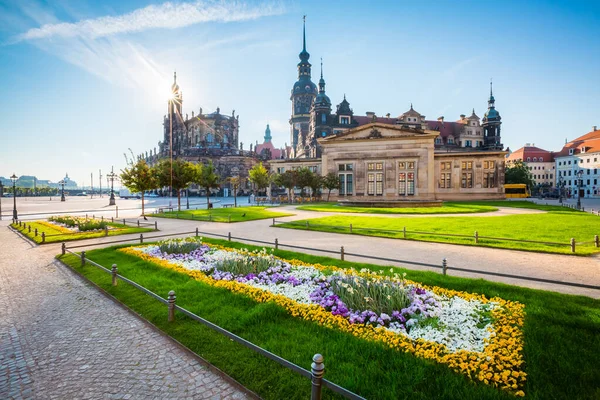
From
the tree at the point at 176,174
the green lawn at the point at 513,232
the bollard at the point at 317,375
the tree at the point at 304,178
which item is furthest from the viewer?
the tree at the point at 304,178

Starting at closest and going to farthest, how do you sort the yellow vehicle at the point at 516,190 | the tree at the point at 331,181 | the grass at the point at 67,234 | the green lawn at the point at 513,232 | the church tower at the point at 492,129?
the green lawn at the point at 513,232
the grass at the point at 67,234
the tree at the point at 331,181
the yellow vehicle at the point at 516,190
the church tower at the point at 492,129

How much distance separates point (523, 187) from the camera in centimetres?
6109

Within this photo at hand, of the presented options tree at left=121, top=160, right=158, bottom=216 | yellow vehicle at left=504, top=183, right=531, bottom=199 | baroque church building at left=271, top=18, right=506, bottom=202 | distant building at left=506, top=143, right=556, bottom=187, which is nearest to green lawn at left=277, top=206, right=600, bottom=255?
tree at left=121, top=160, right=158, bottom=216

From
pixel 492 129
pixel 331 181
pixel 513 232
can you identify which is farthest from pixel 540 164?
pixel 513 232

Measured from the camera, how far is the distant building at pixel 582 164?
79.2 m

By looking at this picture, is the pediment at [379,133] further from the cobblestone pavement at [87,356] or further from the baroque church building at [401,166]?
the cobblestone pavement at [87,356]

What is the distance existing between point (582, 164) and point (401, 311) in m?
109

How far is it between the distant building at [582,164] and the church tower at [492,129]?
27.5 m

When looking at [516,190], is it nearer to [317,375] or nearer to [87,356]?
[317,375]

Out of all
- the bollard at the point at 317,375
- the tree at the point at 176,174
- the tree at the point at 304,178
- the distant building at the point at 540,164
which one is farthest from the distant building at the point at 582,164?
the bollard at the point at 317,375

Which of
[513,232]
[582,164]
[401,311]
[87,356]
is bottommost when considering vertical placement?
[87,356]

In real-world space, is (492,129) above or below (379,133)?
above

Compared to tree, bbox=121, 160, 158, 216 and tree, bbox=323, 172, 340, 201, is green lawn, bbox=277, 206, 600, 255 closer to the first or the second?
tree, bbox=121, 160, 158, 216

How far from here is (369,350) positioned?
17.2 ft
